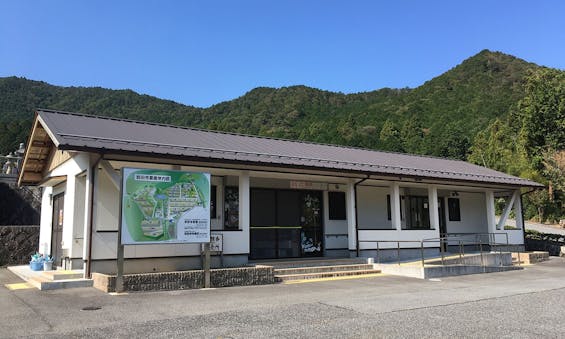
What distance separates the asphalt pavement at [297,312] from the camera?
6.11 metres

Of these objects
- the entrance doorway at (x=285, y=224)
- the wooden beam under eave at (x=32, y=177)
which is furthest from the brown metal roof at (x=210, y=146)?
the wooden beam under eave at (x=32, y=177)

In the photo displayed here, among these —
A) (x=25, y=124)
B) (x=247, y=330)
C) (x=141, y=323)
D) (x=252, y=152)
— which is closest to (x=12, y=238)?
(x=252, y=152)

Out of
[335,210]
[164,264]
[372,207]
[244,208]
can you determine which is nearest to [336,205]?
[335,210]

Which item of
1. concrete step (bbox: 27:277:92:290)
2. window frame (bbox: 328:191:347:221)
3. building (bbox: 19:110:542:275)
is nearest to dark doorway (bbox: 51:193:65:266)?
building (bbox: 19:110:542:275)

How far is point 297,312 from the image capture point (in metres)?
7.46

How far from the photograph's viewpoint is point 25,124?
35.6 m

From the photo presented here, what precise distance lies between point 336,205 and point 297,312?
9.36 m

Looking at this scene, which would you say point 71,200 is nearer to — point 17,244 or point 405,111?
point 17,244

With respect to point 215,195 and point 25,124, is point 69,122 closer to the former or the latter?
point 215,195

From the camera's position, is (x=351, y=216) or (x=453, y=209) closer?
(x=351, y=216)

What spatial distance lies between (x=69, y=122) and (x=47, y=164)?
3.56m

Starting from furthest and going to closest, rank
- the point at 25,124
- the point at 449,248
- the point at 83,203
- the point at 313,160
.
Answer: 1. the point at 25,124
2. the point at 449,248
3. the point at 313,160
4. the point at 83,203

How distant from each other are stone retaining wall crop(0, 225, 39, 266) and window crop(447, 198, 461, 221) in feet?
55.7

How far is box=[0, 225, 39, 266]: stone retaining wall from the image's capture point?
16703 millimetres
